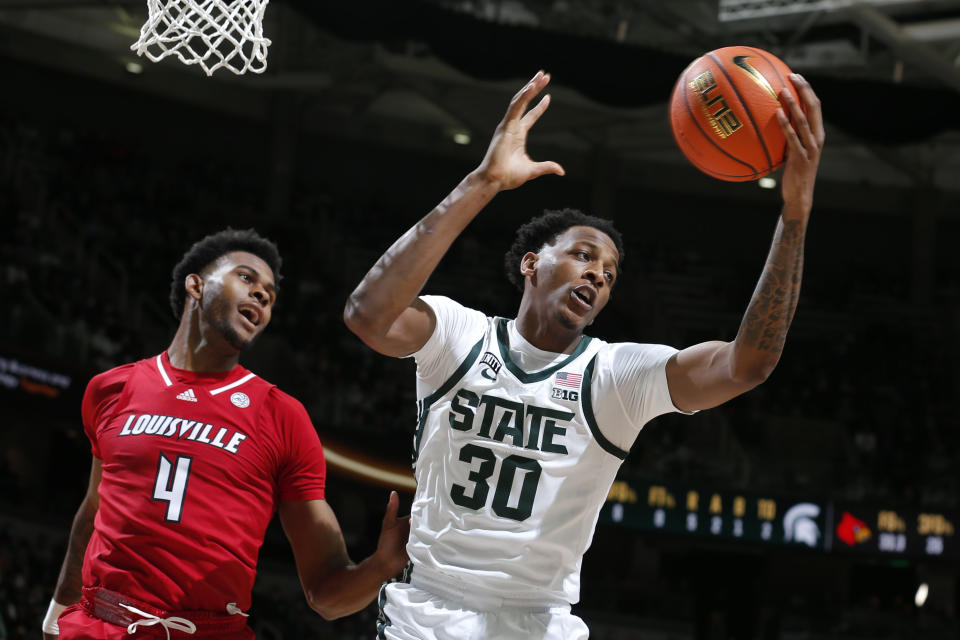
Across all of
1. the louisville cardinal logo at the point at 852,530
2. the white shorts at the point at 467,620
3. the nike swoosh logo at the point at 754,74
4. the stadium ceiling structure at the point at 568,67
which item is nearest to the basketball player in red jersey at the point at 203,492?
the white shorts at the point at 467,620

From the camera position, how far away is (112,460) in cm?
363

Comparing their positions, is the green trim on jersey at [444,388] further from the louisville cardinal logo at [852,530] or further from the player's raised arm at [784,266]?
the louisville cardinal logo at [852,530]

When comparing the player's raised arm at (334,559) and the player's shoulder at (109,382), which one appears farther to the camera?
the player's shoulder at (109,382)

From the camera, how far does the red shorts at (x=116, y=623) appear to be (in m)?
3.38

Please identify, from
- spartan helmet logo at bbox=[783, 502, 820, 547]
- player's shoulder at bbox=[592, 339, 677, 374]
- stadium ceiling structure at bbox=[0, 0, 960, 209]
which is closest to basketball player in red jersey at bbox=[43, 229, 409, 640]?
player's shoulder at bbox=[592, 339, 677, 374]

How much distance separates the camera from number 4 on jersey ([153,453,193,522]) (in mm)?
3494

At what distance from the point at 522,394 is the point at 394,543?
630 mm

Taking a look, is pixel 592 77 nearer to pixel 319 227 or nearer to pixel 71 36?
pixel 319 227

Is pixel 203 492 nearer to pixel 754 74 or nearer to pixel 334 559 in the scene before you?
pixel 334 559

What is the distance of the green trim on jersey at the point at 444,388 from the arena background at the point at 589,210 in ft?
27.2

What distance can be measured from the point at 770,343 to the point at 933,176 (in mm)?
21542

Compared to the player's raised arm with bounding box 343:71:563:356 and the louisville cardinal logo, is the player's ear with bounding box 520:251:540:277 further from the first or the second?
the louisville cardinal logo

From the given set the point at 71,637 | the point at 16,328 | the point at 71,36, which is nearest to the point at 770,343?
the point at 71,637

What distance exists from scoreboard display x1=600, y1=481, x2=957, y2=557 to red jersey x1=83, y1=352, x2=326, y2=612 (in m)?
11.3
